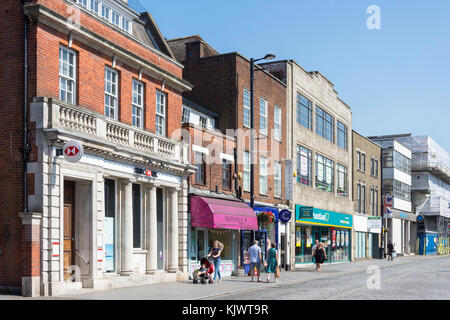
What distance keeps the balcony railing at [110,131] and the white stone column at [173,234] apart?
1697mm

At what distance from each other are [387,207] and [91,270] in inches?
1791

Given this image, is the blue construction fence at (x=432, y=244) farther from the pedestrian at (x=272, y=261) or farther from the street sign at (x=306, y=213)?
the pedestrian at (x=272, y=261)

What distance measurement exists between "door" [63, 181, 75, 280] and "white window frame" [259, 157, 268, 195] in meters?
16.1

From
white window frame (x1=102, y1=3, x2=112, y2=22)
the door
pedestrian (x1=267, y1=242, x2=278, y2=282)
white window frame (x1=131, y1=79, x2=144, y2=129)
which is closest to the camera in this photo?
the door

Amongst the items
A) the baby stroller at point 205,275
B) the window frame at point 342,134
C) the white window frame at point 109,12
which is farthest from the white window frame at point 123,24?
the window frame at point 342,134

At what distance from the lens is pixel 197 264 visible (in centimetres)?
2819

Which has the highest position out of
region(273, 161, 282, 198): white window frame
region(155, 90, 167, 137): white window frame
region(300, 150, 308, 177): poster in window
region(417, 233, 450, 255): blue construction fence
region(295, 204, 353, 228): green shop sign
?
region(155, 90, 167, 137): white window frame

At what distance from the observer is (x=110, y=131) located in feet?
71.9

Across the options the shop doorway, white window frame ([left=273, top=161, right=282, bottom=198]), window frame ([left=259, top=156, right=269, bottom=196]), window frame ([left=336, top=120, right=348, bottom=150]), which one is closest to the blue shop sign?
window frame ([left=259, top=156, right=269, bottom=196])

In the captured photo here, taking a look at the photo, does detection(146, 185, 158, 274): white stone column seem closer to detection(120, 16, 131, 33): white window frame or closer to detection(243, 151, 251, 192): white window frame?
detection(120, 16, 131, 33): white window frame

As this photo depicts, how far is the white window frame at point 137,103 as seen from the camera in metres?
24.2

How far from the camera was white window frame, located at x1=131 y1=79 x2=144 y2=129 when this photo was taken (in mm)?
24203

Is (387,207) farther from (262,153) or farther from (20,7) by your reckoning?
(20,7)
